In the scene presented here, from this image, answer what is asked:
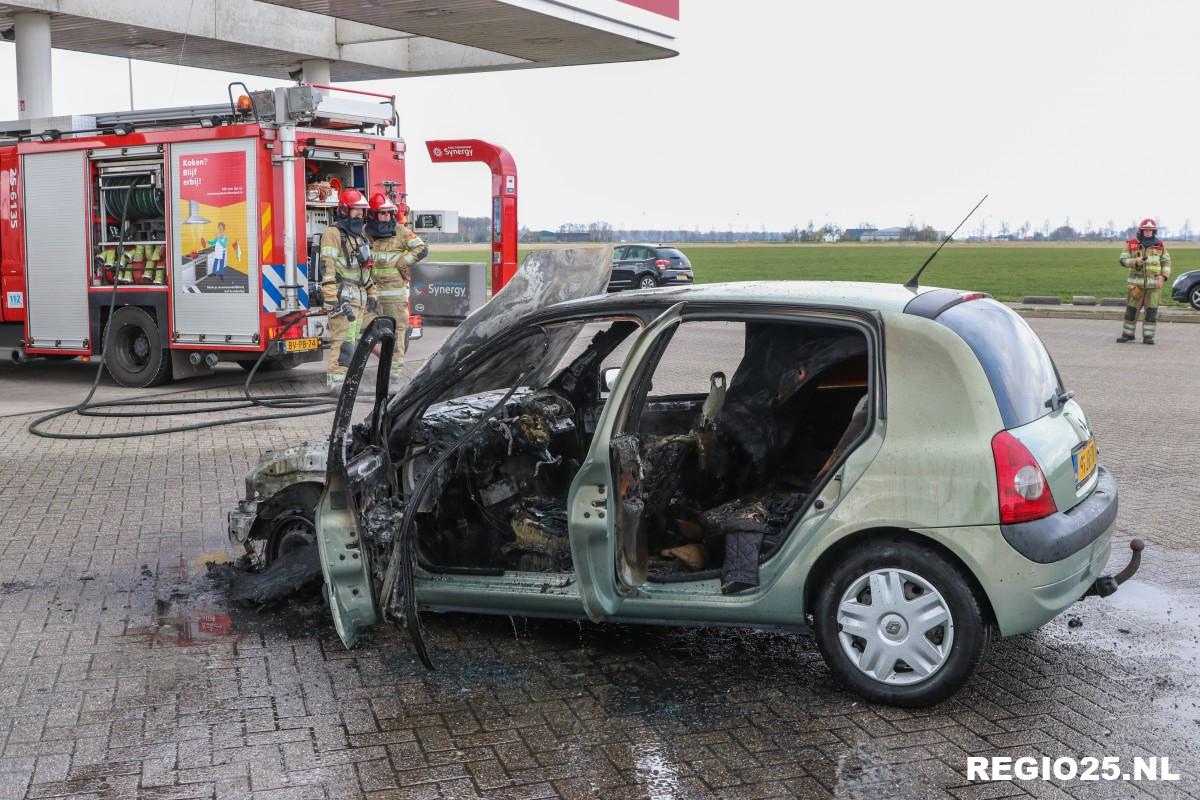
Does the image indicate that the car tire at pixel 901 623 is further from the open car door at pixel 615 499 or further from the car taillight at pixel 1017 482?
the open car door at pixel 615 499

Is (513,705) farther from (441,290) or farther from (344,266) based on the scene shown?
(441,290)

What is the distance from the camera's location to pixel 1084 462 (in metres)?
4.63

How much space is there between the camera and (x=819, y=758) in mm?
3943

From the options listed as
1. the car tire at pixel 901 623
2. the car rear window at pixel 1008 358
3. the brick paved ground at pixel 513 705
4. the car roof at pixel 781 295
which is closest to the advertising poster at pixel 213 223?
the brick paved ground at pixel 513 705

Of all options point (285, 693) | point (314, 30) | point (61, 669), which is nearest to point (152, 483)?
point (61, 669)

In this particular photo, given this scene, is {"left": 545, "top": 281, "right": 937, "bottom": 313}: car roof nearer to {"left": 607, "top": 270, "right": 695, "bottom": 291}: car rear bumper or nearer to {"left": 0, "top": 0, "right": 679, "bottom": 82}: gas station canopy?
{"left": 0, "top": 0, "right": 679, "bottom": 82}: gas station canopy

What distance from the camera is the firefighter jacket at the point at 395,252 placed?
13539 mm

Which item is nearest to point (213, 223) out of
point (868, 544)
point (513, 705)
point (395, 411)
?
point (395, 411)

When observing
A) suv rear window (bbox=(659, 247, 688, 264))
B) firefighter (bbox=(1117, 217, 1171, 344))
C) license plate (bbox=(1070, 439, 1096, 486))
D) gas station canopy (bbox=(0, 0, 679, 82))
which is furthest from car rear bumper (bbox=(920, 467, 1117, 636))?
suv rear window (bbox=(659, 247, 688, 264))

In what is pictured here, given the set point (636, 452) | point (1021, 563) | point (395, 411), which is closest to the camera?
point (1021, 563)

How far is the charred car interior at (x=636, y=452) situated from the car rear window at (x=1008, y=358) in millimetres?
529

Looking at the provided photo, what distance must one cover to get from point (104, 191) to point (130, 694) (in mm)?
10732

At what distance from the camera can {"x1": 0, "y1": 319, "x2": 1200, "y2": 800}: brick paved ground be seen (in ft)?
12.5

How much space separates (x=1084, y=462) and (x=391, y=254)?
10018mm
